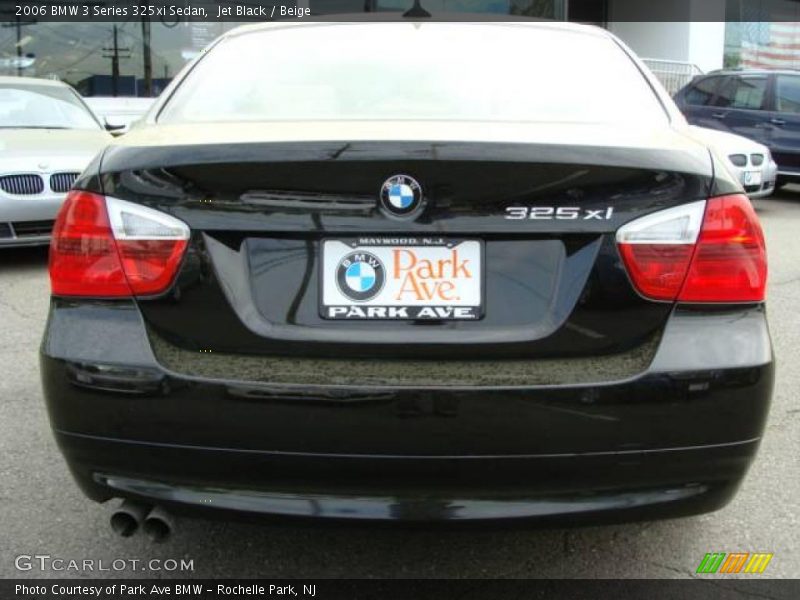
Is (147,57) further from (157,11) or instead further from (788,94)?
(788,94)

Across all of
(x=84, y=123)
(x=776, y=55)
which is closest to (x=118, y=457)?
(x=84, y=123)

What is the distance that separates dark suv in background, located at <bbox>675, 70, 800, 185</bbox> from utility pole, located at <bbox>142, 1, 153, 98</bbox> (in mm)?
8001

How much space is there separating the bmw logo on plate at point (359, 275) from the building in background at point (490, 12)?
529 centimetres

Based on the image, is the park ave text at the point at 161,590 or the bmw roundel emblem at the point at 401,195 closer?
the bmw roundel emblem at the point at 401,195

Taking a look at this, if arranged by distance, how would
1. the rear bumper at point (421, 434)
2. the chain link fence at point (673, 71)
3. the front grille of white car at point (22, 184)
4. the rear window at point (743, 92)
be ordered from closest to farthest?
the rear bumper at point (421, 434), the front grille of white car at point (22, 184), the rear window at point (743, 92), the chain link fence at point (673, 71)

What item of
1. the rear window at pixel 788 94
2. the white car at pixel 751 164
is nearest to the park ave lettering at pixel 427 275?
the white car at pixel 751 164

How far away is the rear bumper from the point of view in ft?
6.32

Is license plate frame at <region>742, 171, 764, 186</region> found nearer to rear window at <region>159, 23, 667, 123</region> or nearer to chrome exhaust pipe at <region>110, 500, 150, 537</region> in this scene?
rear window at <region>159, 23, 667, 123</region>

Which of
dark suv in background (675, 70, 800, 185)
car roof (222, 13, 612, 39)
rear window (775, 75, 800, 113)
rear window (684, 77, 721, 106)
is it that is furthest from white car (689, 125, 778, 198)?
car roof (222, 13, 612, 39)

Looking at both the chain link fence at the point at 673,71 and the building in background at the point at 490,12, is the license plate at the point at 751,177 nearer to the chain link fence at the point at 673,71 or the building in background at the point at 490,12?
the building in background at the point at 490,12

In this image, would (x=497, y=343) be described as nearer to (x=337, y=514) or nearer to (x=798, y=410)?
(x=337, y=514)

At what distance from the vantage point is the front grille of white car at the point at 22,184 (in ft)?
21.5

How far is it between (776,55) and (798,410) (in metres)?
19.4

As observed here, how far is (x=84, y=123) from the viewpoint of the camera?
8.21 metres
